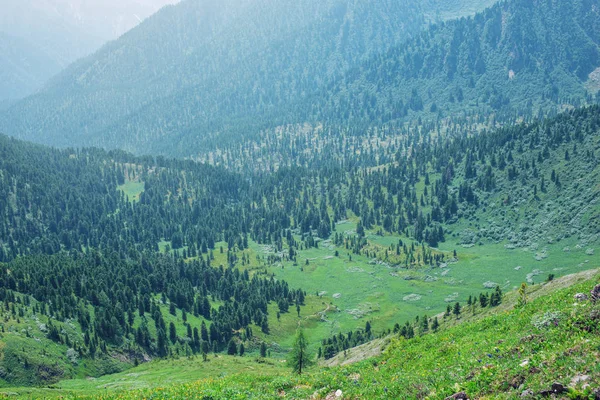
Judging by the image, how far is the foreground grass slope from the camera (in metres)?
24.3

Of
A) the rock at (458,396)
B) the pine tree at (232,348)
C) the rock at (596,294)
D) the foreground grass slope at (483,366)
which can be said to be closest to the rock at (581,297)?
the foreground grass slope at (483,366)

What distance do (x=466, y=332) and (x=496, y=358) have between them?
17.9 metres

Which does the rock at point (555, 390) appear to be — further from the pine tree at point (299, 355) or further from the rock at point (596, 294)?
the pine tree at point (299, 355)

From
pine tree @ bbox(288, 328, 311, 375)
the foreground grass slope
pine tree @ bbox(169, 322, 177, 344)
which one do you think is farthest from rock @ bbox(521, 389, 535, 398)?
pine tree @ bbox(169, 322, 177, 344)

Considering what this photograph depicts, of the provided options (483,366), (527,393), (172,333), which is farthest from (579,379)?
(172,333)

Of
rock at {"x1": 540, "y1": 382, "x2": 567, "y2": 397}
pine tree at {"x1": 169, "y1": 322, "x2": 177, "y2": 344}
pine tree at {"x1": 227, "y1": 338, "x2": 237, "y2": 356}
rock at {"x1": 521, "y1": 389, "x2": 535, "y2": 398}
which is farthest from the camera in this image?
pine tree at {"x1": 169, "y1": 322, "x2": 177, "y2": 344}

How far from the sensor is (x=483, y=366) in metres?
29.2

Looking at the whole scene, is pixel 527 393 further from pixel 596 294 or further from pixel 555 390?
pixel 596 294

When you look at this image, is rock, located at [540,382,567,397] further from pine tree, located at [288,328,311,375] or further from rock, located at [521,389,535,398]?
A: pine tree, located at [288,328,311,375]

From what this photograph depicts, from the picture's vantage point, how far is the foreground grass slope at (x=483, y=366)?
24266 millimetres

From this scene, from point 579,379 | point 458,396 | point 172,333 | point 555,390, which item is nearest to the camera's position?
point 555,390

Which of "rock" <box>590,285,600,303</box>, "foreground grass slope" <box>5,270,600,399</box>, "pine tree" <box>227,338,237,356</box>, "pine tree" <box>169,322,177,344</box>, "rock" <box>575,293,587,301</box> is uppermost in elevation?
"rock" <box>590,285,600,303</box>

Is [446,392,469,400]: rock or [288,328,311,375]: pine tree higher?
[446,392,469,400]: rock

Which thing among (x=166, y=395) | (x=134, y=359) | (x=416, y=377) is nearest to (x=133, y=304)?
(x=134, y=359)
